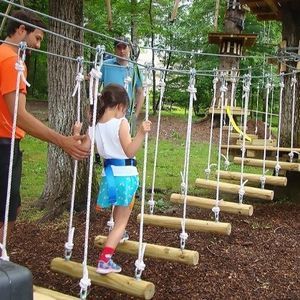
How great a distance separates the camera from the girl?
2742 millimetres

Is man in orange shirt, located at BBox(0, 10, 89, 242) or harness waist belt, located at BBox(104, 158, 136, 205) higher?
man in orange shirt, located at BBox(0, 10, 89, 242)

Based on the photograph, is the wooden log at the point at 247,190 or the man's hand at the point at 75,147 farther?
the wooden log at the point at 247,190

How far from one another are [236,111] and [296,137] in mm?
1930

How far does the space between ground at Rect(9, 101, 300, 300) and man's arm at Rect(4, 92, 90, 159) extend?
1004mm

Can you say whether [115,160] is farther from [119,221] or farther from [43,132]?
[43,132]

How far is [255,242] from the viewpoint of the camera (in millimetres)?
4109

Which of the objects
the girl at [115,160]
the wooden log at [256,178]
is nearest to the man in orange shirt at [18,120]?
the girl at [115,160]

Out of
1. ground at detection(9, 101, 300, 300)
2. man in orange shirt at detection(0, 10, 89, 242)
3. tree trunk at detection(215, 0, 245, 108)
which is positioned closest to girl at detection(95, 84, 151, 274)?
man in orange shirt at detection(0, 10, 89, 242)

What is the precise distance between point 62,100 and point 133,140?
80.8 inches

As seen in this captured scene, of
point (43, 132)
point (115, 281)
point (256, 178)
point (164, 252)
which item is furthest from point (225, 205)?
point (43, 132)

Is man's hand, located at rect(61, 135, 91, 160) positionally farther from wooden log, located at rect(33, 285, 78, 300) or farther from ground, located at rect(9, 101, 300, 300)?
ground, located at rect(9, 101, 300, 300)

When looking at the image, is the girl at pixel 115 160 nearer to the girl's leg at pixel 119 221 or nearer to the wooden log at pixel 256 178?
the girl's leg at pixel 119 221

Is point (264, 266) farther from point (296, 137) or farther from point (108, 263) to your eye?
point (296, 137)

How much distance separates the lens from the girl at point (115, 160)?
2.74 meters
